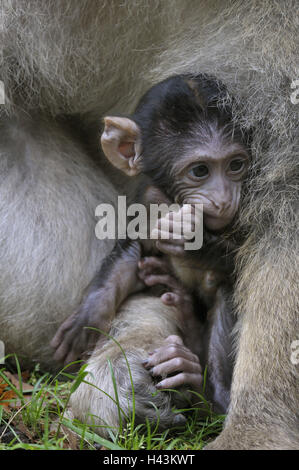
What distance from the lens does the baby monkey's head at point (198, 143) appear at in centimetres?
292

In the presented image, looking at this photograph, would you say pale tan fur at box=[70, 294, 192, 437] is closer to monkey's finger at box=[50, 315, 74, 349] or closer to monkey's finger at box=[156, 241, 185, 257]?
monkey's finger at box=[50, 315, 74, 349]

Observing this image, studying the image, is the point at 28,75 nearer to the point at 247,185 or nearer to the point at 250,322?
the point at 247,185

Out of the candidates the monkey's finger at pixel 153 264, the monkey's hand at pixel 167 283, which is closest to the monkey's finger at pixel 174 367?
the monkey's hand at pixel 167 283

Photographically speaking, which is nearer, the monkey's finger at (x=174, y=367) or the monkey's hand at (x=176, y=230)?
the monkey's finger at (x=174, y=367)

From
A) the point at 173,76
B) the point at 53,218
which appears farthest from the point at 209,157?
the point at 53,218

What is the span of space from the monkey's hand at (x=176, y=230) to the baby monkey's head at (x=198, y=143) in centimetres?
8

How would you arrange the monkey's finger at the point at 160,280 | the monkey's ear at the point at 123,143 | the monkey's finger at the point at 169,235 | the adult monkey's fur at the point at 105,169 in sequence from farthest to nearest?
the monkey's finger at the point at 160,280
the monkey's ear at the point at 123,143
the monkey's finger at the point at 169,235
the adult monkey's fur at the point at 105,169

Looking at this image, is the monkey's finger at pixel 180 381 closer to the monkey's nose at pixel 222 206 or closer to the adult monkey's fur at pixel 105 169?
the adult monkey's fur at pixel 105 169

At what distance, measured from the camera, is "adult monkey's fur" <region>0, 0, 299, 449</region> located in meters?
2.49

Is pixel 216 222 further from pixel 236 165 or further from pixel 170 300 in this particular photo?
pixel 170 300

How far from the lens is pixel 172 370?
2791 millimetres

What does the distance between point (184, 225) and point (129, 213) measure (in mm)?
706

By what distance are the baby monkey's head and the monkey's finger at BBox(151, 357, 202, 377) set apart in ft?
1.85

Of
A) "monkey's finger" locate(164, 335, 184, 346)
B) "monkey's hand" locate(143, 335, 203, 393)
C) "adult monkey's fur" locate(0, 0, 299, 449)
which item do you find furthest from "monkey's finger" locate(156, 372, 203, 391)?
"adult monkey's fur" locate(0, 0, 299, 449)
